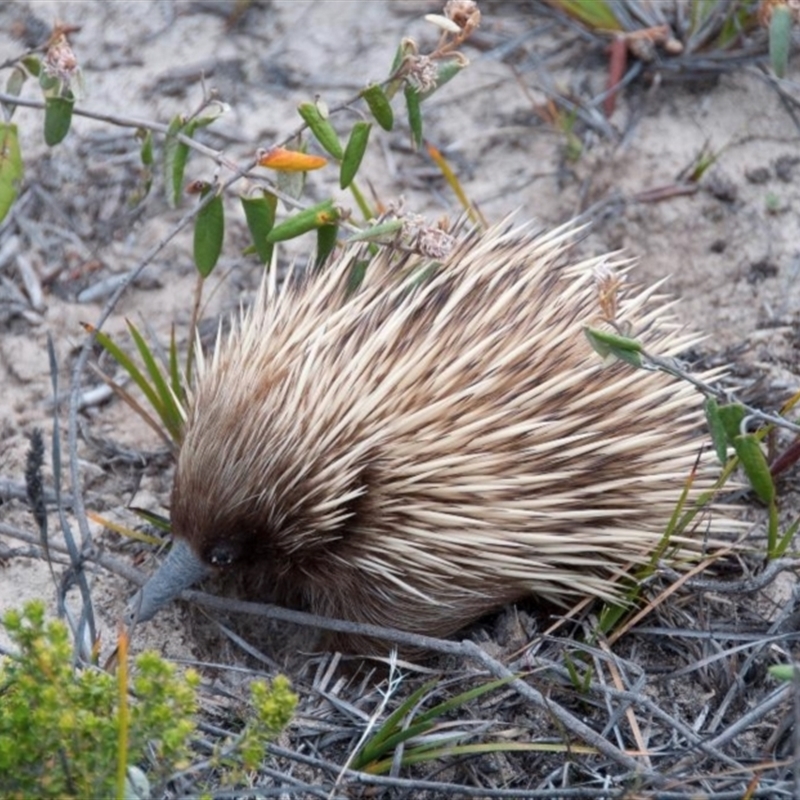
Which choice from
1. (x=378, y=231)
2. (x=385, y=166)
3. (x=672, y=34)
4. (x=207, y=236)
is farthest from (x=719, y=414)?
(x=672, y=34)

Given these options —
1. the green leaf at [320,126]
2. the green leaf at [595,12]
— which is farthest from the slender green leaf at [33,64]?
the green leaf at [595,12]

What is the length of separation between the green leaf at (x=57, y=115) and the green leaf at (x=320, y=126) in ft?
1.59

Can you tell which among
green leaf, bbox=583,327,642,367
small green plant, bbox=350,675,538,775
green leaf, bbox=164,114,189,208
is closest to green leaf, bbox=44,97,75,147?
A: green leaf, bbox=164,114,189,208

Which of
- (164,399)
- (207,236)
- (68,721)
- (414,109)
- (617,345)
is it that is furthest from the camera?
(164,399)

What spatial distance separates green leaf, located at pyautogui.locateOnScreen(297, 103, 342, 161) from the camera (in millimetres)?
2779

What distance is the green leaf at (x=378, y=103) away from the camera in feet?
9.21

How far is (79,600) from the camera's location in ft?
10.2

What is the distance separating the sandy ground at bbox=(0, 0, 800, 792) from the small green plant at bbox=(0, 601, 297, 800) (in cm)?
145

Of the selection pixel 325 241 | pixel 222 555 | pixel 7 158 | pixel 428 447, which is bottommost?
pixel 222 555

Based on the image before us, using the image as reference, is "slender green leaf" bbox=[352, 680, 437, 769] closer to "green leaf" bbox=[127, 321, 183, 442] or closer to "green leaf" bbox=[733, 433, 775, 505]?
"green leaf" bbox=[733, 433, 775, 505]

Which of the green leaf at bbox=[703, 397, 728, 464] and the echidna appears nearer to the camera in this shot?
the green leaf at bbox=[703, 397, 728, 464]

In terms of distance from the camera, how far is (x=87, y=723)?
6.46 feet

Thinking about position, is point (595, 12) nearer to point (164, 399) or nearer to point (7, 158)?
point (164, 399)

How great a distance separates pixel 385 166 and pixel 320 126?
147 cm
